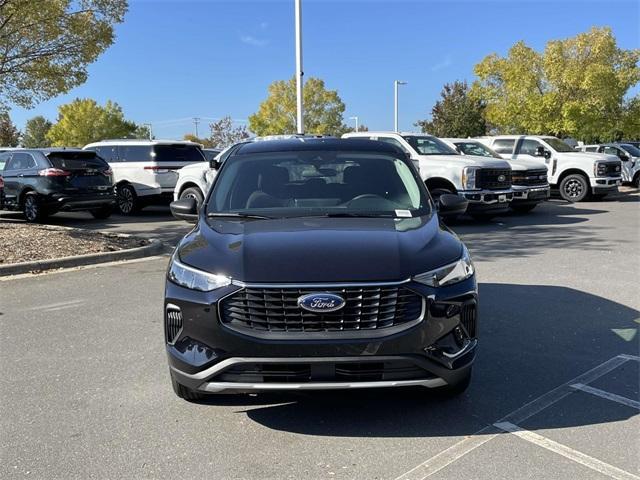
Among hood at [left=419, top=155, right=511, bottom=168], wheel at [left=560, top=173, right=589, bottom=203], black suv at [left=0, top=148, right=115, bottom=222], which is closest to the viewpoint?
hood at [left=419, top=155, right=511, bottom=168]

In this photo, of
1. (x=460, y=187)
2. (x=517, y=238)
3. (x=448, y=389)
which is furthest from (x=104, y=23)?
(x=448, y=389)

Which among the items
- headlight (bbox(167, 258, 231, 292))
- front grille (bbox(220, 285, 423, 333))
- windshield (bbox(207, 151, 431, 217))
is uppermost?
windshield (bbox(207, 151, 431, 217))

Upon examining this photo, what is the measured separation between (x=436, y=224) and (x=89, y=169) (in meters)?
11.7

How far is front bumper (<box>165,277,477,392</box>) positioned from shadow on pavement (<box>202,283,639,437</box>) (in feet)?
0.64

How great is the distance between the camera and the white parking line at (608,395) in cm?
382

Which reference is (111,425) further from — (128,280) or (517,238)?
(517,238)

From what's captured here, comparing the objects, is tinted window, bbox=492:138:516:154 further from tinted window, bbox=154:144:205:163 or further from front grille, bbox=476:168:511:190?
tinted window, bbox=154:144:205:163

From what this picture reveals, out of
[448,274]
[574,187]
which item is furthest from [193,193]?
[574,187]

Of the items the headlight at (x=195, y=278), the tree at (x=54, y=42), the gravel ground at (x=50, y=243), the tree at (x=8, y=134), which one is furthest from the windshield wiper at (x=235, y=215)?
the tree at (x=8, y=134)

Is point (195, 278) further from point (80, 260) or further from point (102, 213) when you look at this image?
point (102, 213)

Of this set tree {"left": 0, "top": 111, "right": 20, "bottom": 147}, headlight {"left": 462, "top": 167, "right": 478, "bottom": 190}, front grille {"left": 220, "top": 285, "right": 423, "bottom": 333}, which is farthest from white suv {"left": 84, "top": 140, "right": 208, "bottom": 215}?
tree {"left": 0, "top": 111, "right": 20, "bottom": 147}

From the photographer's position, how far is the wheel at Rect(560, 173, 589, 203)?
18.0 m

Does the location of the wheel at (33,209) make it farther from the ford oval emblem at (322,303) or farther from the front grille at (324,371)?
the ford oval emblem at (322,303)

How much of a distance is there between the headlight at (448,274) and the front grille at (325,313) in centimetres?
13
